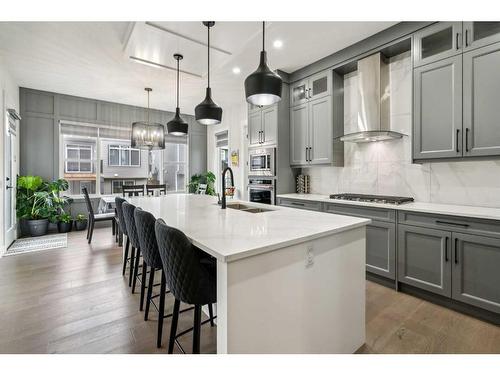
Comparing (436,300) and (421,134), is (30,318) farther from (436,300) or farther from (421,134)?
(421,134)

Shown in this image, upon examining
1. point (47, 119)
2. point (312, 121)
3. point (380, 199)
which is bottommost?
point (380, 199)

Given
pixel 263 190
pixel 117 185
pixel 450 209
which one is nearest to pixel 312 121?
pixel 263 190

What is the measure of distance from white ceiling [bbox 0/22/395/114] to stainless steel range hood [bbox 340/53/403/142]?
0.37 m

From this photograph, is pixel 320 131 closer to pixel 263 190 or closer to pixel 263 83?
pixel 263 190

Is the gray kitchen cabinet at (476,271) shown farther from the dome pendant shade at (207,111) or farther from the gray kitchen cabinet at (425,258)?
the dome pendant shade at (207,111)

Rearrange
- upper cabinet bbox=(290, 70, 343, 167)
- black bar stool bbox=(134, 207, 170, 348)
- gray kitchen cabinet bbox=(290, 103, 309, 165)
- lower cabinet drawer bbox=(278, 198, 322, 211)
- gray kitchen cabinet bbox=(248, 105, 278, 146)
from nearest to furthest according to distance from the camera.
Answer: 1. black bar stool bbox=(134, 207, 170, 348)
2. lower cabinet drawer bbox=(278, 198, 322, 211)
3. upper cabinet bbox=(290, 70, 343, 167)
4. gray kitchen cabinet bbox=(290, 103, 309, 165)
5. gray kitchen cabinet bbox=(248, 105, 278, 146)

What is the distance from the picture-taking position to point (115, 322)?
2143mm

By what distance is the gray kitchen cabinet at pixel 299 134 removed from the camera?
4.04 metres

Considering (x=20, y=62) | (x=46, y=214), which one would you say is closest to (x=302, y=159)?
(x=20, y=62)

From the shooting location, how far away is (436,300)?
2463 mm

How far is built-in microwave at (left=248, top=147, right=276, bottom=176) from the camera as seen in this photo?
13.9ft

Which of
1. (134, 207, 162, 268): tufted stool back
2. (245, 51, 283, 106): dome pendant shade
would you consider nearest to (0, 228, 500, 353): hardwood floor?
(134, 207, 162, 268): tufted stool back

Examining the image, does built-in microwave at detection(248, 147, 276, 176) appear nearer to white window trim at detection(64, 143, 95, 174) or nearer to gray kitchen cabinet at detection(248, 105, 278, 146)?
gray kitchen cabinet at detection(248, 105, 278, 146)

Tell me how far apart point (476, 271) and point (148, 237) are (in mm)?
2667
